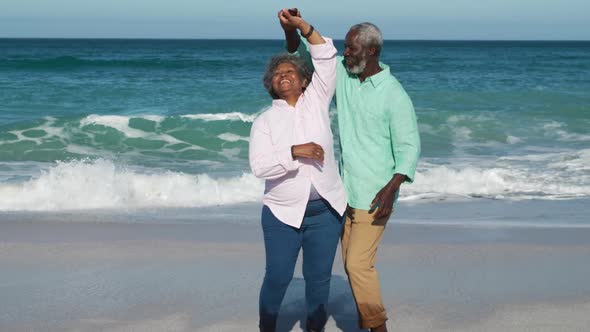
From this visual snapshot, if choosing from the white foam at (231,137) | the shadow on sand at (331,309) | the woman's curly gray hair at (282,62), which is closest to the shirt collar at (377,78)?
the woman's curly gray hair at (282,62)

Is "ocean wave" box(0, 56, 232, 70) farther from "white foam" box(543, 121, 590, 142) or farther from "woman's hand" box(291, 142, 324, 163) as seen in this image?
"woman's hand" box(291, 142, 324, 163)

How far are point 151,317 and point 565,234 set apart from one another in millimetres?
3745

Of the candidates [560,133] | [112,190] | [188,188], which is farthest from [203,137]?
[560,133]

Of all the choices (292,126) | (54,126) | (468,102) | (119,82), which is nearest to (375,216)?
(292,126)

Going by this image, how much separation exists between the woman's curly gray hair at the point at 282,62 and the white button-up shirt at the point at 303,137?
0.07 metres

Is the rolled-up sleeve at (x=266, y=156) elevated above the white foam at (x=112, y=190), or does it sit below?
above

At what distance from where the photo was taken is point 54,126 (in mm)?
16016

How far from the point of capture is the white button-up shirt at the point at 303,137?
3717 mm

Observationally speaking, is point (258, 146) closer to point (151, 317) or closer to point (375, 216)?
point (375, 216)

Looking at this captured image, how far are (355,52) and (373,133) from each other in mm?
355

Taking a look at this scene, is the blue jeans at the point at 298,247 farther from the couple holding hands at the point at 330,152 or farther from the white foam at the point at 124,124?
the white foam at the point at 124,124

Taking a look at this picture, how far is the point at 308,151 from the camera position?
3.64m

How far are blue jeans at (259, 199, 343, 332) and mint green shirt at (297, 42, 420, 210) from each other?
0.16 metres

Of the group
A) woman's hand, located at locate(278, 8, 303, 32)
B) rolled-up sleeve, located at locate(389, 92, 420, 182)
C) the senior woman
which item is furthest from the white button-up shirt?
rolled-up sleeve, located at locate(389, 92, 420, 182)
